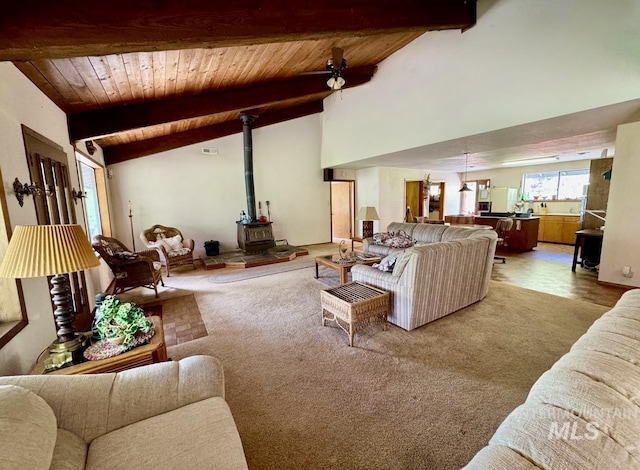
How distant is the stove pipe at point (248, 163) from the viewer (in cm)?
596

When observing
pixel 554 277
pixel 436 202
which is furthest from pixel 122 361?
pixel 436 202

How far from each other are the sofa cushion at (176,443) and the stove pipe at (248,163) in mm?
5453

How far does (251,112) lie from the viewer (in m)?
5.90

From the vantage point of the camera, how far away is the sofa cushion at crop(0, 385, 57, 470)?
31.4 inches

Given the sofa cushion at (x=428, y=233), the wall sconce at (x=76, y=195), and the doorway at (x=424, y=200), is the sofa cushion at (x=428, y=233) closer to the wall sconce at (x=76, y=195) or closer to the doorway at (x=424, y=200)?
the doorway at (x=424, y=200)

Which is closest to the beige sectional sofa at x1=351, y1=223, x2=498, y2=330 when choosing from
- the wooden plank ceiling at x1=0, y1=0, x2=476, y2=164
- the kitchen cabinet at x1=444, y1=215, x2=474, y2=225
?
the wooden plank ceiling at x1=0, y1=0, x2=476, y2=164

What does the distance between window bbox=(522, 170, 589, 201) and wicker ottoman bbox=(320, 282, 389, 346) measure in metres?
7.91

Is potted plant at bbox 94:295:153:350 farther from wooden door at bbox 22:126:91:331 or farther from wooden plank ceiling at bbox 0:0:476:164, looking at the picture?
wooden plank ceiling at bbox 0:0:476:164

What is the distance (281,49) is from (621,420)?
4.38 metres

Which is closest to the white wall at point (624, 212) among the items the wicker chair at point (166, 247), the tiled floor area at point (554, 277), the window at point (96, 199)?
the tiled floor area at point (554, 277)

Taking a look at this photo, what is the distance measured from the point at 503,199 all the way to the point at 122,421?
350 inches

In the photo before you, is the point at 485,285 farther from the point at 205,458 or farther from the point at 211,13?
the point at 211,13

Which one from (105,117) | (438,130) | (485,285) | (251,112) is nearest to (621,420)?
(485,285)

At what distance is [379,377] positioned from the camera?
2.10 meters
